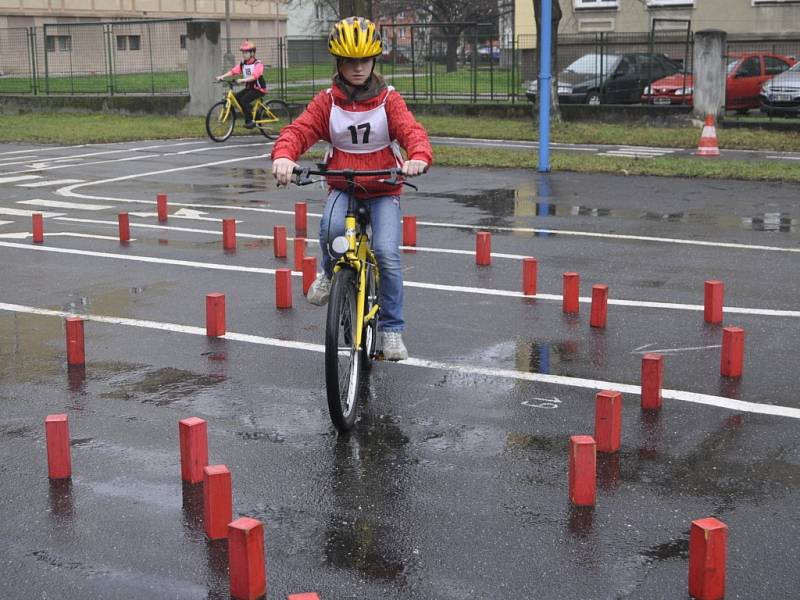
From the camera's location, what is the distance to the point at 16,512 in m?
5.26

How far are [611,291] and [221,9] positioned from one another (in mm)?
64261

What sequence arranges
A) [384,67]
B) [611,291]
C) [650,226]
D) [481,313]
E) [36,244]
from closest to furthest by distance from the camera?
1. [481,313]
2. [611,291]
3. [36,244]
4. [650,226]
5. [384,67]

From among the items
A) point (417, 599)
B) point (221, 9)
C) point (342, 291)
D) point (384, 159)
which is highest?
point (221, 9)

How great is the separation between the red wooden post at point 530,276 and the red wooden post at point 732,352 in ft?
8.68

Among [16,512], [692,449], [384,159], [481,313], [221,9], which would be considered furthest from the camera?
[221,9]

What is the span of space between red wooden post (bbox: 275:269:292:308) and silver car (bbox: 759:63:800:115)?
69.2ft

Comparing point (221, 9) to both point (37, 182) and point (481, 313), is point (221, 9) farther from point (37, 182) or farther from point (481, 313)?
point (481, 313)

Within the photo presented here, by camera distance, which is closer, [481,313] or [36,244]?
[481,313]

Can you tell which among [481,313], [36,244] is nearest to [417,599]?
[481,313]

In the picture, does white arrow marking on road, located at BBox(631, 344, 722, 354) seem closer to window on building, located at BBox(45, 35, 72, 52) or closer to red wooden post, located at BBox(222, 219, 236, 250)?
red wooden post, located at BBox(222, 219, 236, 250)

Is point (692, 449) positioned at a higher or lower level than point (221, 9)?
lower

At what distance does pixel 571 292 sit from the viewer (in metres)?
9.14

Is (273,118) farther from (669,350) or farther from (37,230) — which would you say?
(669,350)

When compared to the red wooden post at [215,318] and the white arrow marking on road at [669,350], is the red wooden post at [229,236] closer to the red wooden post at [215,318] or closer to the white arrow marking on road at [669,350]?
the red wooden post at [215,318]
